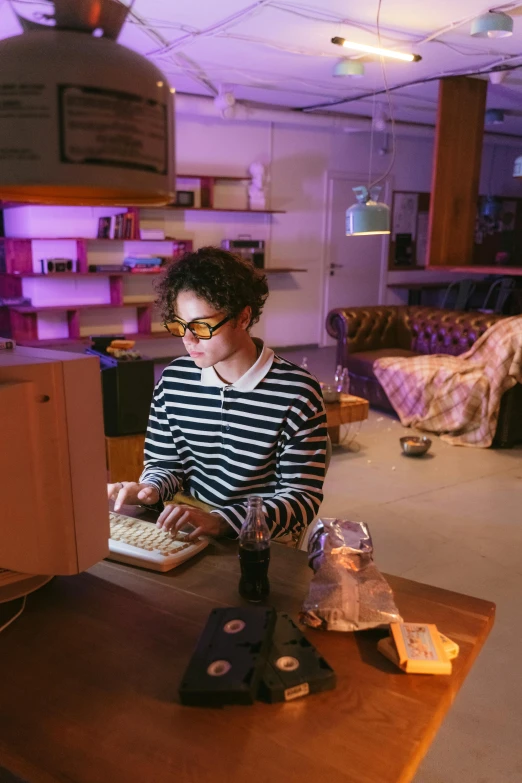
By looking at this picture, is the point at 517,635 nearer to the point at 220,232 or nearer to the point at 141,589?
the point at 141,589

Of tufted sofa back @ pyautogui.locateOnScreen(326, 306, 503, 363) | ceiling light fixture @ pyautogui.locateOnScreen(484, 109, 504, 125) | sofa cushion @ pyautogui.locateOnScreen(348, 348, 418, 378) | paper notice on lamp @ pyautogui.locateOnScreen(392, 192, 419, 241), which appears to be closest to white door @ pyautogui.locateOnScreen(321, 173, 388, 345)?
paper notice on lamp @ pyautogui.locateOnScreen(392, 192, 419, 241)

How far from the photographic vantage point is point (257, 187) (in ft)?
24.5

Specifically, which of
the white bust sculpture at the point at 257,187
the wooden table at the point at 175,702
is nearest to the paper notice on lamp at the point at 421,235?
the white bust sculpture at the point at 257,187

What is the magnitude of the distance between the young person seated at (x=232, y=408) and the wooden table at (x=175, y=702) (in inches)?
16.1

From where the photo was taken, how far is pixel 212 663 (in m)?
0.95

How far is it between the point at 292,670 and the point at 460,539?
2.49 m

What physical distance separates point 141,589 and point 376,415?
4473 mm

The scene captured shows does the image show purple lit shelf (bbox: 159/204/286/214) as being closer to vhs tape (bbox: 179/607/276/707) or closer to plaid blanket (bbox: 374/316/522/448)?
plaid blanket (bbox: 374/316/522/448)

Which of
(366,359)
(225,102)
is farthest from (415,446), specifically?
(225,102)

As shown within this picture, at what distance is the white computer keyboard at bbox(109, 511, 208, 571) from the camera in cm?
130

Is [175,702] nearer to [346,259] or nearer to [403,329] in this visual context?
[403,329]

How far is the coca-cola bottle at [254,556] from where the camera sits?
1192 mm

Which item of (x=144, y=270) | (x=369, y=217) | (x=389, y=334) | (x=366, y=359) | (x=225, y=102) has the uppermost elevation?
(x=225, y=102)

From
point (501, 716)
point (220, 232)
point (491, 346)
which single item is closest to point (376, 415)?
point (491, 346)
